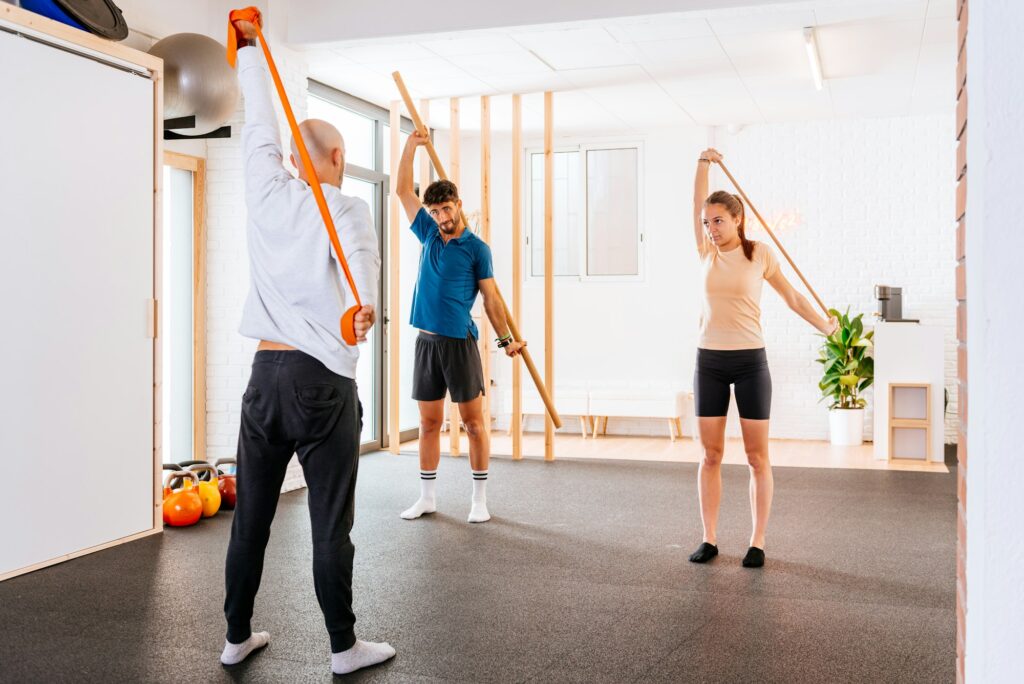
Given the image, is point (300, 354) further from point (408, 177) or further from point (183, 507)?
point (183, 507)

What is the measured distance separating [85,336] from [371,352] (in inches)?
144

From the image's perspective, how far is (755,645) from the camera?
2.94 meters

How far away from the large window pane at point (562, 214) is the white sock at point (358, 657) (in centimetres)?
641

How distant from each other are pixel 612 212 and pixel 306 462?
6566mm

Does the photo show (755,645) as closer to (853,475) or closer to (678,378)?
(853,475)

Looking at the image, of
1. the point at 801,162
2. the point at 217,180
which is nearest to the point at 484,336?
the point at 217,180

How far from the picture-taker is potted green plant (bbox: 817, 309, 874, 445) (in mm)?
7852

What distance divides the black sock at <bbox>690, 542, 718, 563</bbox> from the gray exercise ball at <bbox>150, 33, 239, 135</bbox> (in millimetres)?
3205

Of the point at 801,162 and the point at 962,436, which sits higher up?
the point at 801,162

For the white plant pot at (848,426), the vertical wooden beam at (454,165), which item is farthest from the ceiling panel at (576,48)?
the white plant pot at (848,426)

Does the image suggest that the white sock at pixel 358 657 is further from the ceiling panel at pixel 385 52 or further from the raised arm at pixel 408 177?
the ceiling panel at pixel 385 52

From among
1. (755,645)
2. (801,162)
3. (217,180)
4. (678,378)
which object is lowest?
(755,645)

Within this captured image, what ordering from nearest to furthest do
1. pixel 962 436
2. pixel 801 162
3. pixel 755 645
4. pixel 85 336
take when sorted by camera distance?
pixel 962 436 → pixel 755 645 → pixel 85 336 → pixel 801 162

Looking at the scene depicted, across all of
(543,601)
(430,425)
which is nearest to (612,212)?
(430,425)
